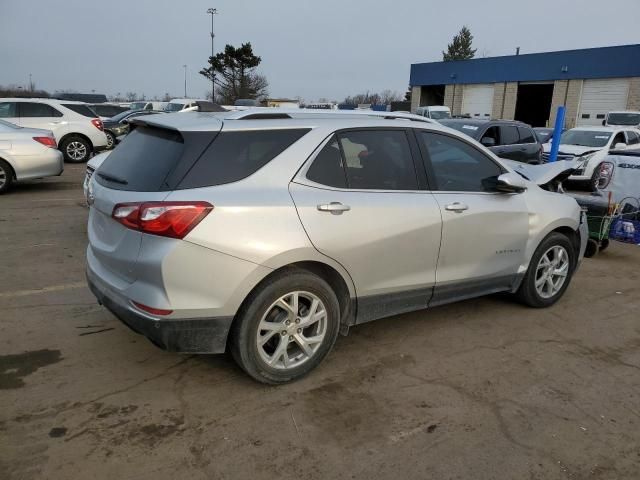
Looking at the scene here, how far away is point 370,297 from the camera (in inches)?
144

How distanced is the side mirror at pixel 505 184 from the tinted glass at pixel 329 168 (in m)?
1.41

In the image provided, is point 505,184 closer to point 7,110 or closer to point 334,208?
point 334,208

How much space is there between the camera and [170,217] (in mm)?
2877

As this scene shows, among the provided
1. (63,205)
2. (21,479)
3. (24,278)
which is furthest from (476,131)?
(21,479)

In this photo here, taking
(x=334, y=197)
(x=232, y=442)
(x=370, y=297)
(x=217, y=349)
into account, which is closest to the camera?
(x=232, y=442)

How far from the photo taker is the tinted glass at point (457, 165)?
402cm

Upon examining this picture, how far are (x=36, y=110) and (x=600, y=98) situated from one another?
32.6 meters

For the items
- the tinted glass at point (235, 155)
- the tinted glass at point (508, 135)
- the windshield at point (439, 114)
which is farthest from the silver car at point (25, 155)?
the windshield at point (439, 114)

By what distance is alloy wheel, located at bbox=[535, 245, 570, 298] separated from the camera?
480 centimetres

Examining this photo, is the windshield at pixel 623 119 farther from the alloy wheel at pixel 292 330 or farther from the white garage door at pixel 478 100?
the alloy wheel at pixel 292 330

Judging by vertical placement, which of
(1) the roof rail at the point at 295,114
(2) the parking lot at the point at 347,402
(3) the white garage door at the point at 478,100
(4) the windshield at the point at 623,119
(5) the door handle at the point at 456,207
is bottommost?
(2) the parking lot at the point at 347,402

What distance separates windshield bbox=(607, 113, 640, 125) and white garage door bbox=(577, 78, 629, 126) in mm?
10651

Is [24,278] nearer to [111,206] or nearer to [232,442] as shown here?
[111,206]

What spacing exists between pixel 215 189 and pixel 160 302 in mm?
692
